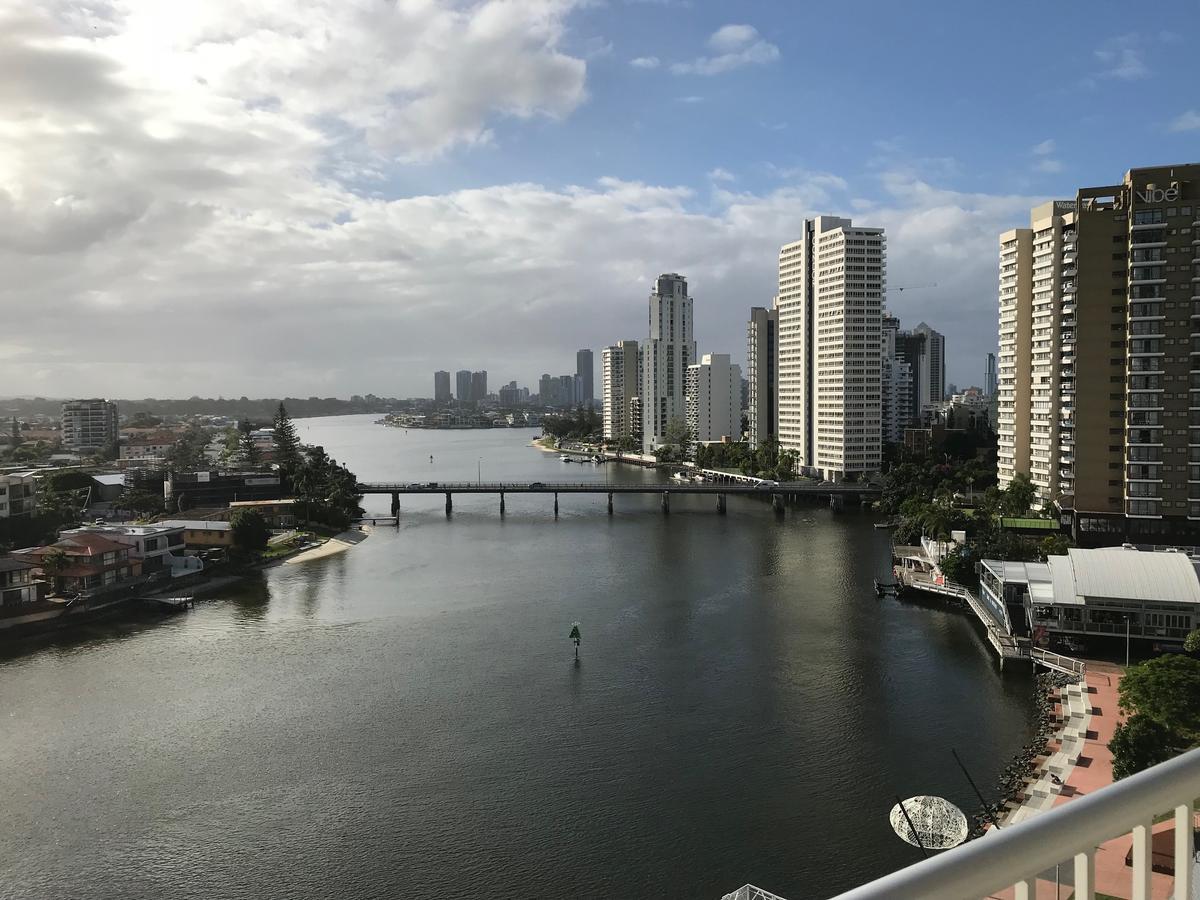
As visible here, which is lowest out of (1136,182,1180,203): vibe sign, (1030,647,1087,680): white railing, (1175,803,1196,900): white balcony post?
(1030,647,1087,680): white railing

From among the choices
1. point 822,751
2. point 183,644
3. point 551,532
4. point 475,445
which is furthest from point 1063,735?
point 475,445

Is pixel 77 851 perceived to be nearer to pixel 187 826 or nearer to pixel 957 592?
pixel 187 826

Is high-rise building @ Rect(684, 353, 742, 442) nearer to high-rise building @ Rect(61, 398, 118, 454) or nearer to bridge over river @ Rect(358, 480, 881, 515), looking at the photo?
bridge over river @ Rect(358, 480, 881, 515)

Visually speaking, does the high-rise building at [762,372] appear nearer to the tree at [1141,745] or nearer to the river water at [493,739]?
the river water at [493,739]

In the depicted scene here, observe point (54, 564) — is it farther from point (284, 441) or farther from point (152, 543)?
point (284, 441)

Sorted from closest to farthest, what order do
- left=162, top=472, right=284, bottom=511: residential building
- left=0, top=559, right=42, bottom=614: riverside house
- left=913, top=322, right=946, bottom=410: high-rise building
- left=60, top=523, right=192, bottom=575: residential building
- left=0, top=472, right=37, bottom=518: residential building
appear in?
left=0, top=559, right=42, bottom=614: riverside house, left=60, top=523, right=192, bottom=575: residential building, left=0, top=472, right=37, bottom=518: residential building, left=162, top=472, right=284, bottom=511: residential building, left=913, top=322, right=946, bottom=410: high-rise building

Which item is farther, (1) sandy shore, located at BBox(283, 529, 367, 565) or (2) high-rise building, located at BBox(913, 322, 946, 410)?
(2) high-rise building, located at BBox(913, 322, 946, 410)

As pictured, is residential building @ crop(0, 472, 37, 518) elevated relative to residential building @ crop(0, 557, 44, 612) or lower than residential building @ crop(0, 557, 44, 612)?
elevated

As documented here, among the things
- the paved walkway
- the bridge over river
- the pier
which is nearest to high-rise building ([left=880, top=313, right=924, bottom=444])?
the bridge over river

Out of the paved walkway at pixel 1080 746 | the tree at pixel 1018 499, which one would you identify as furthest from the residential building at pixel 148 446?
the paved walkway at pixel 1080 746

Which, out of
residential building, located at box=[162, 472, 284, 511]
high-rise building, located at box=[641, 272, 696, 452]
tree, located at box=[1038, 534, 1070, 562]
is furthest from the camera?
high-rise building, located at box=[641, 272, 696, 452]
